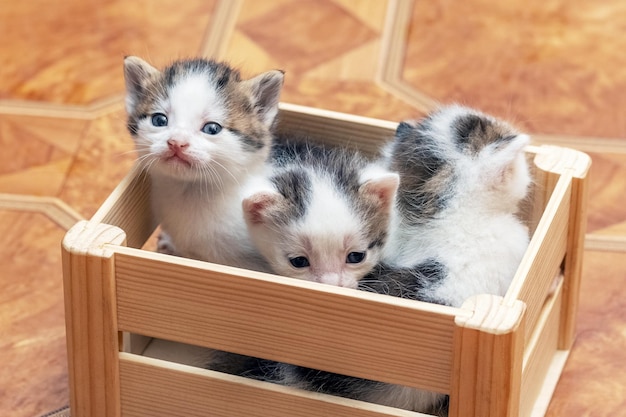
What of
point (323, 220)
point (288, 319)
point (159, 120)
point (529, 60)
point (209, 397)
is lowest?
point (209, 397)

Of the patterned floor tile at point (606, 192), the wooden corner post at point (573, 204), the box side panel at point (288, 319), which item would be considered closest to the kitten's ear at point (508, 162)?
the wooden corner post at point (573, 204)

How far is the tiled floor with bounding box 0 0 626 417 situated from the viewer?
60.4 inches

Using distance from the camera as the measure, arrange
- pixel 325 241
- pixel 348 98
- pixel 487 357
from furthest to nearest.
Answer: pixel 348 98 < pixel 325 241 < pixel 487 357

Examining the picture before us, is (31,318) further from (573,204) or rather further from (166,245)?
(573,204)

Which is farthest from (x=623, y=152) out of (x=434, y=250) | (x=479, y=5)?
(x=434, y=250)

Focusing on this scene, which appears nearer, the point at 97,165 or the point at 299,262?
the point at 299,262

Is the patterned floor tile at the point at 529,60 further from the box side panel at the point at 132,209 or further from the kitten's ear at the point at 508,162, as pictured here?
the box side panel at the point at 132,209

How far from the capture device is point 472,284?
3.95 feet

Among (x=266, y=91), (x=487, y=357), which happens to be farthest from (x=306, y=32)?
(x=487, y=357)

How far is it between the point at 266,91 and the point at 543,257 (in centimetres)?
38

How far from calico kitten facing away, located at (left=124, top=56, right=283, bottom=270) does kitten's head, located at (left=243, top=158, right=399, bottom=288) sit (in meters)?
0.07

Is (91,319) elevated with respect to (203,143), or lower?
lower

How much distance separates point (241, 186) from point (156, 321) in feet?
0.66

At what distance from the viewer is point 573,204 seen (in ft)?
4.50
